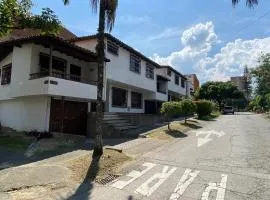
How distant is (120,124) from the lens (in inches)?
818

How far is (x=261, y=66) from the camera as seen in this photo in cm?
4331

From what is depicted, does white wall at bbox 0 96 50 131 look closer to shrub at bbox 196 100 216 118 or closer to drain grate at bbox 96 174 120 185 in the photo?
drain grate at bbox 96 174 120 185

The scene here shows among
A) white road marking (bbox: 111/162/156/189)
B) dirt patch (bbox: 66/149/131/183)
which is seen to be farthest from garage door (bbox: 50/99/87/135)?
white road marking (bbox: 111/162/156/189)

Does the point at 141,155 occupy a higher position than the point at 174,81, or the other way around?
the point at 174,81

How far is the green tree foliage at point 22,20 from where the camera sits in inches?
394

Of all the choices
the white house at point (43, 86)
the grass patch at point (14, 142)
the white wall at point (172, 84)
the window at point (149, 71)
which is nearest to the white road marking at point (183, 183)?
the grass patch at point (14, 142)

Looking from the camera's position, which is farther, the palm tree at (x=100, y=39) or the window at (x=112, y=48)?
the window at (x=112, y=48)

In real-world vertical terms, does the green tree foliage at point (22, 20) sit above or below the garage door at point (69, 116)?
above

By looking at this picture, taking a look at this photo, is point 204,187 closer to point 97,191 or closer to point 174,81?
point 97,191

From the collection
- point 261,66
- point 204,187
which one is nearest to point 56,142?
point 204,187

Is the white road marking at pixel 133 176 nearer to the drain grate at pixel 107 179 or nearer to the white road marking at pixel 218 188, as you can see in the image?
the drain grate at pixel 107 179

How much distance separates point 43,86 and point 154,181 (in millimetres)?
Result: 9561

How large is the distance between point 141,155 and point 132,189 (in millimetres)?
4957

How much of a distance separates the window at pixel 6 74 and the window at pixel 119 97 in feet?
29.4
